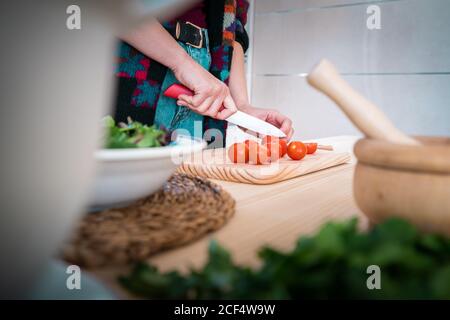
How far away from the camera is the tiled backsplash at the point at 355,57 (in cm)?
264

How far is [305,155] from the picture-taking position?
1.10 meters

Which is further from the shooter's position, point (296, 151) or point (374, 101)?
point (374, 101)

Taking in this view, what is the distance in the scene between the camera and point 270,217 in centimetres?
50

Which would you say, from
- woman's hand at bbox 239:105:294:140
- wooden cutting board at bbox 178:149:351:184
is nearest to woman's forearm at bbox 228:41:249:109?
woman's hand at bbox 239:105:294:140

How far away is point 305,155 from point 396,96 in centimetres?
199

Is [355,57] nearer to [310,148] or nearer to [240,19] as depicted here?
[240,19]

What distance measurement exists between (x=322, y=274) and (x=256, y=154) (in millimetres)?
674

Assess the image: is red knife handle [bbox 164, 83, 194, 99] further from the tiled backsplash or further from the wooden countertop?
the tiled backsplash

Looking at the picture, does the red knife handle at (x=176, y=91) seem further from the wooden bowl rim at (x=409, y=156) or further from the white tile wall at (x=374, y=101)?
the white tile wall at (x=374, y=101)

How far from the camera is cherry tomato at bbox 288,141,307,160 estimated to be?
104 centimetres

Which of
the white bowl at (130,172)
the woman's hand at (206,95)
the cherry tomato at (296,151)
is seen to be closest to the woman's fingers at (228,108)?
the woman's hand at (206,95)

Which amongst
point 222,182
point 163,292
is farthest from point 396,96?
point 163,292

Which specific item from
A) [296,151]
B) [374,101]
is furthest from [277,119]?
[374,101]
